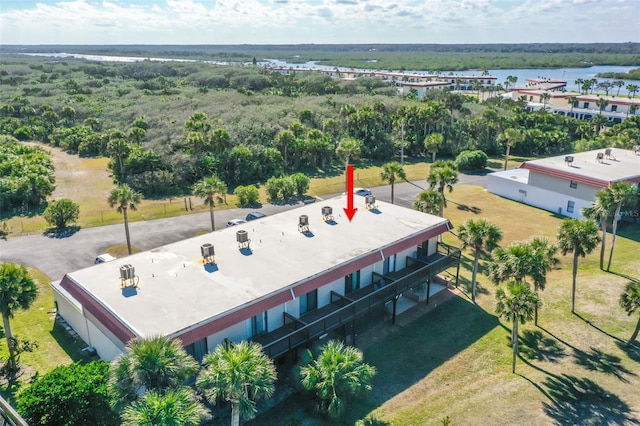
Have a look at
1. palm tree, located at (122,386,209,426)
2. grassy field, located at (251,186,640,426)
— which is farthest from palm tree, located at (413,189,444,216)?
palm tree, located at (122,386,209,426)

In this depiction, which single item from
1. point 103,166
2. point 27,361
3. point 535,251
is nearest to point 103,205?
point 103,166

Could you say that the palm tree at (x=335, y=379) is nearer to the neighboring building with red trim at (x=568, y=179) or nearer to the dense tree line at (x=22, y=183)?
the neighboring building with red trim at (x=568, y=179)

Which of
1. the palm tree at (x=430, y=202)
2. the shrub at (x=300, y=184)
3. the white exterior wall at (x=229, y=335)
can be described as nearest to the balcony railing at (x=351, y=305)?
the white exterior wall at (x=229, y=335)

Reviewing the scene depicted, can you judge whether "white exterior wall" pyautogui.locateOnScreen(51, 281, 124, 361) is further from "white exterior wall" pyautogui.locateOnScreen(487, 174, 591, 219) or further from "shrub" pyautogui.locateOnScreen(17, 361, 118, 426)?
"white exterior wall" pyautogui.locateOnScreen(487, 174, 591, 219)

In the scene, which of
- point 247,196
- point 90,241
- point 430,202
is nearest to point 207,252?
Result: point 430,202

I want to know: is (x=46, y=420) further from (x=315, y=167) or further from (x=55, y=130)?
(x=55, y=130)

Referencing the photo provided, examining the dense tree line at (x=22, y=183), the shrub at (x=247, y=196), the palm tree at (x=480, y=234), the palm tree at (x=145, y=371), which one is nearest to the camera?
the palm tree at (x=145, y=371)

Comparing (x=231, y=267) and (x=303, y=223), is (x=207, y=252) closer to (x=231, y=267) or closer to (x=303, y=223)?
(x=231, y=267)

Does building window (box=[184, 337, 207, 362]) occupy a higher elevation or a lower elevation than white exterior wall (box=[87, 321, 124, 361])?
higher
